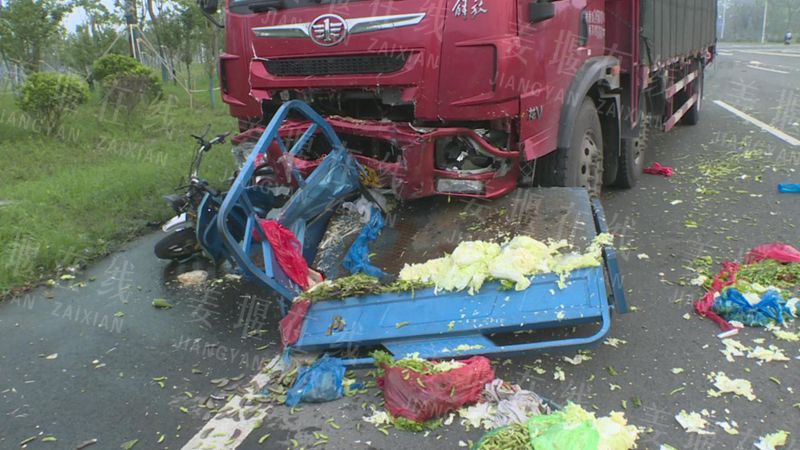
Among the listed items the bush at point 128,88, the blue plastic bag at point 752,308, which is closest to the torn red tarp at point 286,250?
the blue plastic bag at point 752,308

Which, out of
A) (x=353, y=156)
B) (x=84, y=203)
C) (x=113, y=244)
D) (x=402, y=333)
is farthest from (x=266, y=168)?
(x=84, y=203)

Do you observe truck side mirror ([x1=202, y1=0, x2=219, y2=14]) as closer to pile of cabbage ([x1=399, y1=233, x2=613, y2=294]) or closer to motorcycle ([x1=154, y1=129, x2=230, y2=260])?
motorcycle ([x1=154, y1=129, x2=230, y2=260])

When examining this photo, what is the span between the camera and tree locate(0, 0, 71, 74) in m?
10.5

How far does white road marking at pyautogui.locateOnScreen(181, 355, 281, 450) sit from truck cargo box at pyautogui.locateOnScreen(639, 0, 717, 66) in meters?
4.83

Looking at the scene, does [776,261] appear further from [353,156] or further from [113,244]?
[113,244]

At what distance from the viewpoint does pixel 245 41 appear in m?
4.64

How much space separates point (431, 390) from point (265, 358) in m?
1.14

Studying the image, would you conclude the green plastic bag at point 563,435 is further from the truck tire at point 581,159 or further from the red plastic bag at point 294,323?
the truck tire at point 581,159

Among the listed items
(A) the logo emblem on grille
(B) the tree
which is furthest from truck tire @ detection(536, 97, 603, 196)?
(B) the tree

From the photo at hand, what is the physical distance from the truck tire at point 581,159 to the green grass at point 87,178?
12.5 feet

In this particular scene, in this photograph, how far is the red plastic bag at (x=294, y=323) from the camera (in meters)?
3.37

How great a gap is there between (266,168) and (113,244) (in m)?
2.13

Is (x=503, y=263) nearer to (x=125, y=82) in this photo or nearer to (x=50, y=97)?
(x=50, y=97)

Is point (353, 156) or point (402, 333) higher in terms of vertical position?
point (353, 156)
